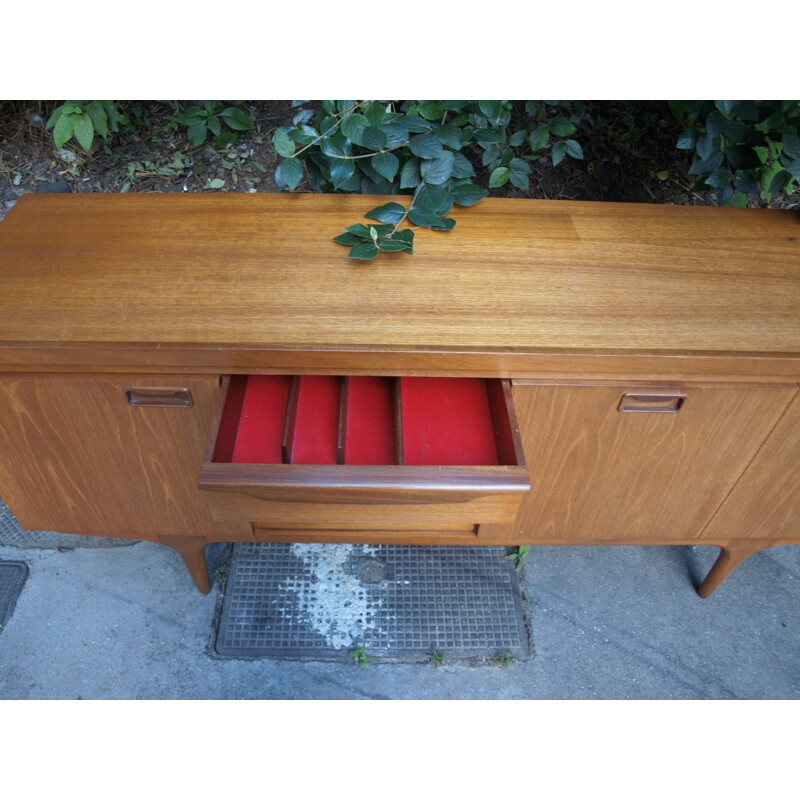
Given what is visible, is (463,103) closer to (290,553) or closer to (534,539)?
(534,539)

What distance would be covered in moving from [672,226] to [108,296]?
47.9 inches

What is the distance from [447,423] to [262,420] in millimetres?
383

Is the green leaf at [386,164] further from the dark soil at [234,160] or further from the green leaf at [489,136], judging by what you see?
the dark soil at [234,160]

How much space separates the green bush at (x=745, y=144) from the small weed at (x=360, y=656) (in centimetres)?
148

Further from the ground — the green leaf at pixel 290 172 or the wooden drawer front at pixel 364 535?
the green leaf at pixel 290 172

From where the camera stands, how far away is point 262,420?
52.9 inches

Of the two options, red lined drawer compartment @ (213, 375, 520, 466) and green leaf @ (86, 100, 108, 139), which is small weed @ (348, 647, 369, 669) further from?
green leaf @ (86, 100, 108, 139)

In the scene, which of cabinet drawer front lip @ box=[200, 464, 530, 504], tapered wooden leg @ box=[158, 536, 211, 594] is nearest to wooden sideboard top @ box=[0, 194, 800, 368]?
cabinet drawer front lip @ box=[200, 464, 530, 504]

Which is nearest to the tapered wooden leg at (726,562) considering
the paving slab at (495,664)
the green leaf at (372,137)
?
the paving slab at (495,664)

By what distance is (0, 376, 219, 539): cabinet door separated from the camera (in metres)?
1.25

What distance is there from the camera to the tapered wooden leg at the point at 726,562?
165 centimetres

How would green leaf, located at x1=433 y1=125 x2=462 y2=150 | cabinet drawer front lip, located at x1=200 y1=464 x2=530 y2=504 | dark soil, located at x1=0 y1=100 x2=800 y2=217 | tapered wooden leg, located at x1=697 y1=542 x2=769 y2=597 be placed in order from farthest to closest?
dark soil, located at x1=0 y1=100 x2=800 y2=217, tapered wooden leg, located at x1=697 y1=542 x2=769 y2=597, green leaf, located at x1=433 y1=125 x2=462 y2=150, cabinet drawer front lip, located at x1=200 y1=464 x2=530 y2=504

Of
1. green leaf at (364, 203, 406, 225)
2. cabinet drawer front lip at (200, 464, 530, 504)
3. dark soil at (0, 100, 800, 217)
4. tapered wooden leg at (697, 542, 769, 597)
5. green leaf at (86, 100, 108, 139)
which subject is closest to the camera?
cabinet drawer front lip at (200, 464, 530, 504)

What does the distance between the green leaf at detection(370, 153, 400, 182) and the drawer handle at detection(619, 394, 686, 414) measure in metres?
0.71
